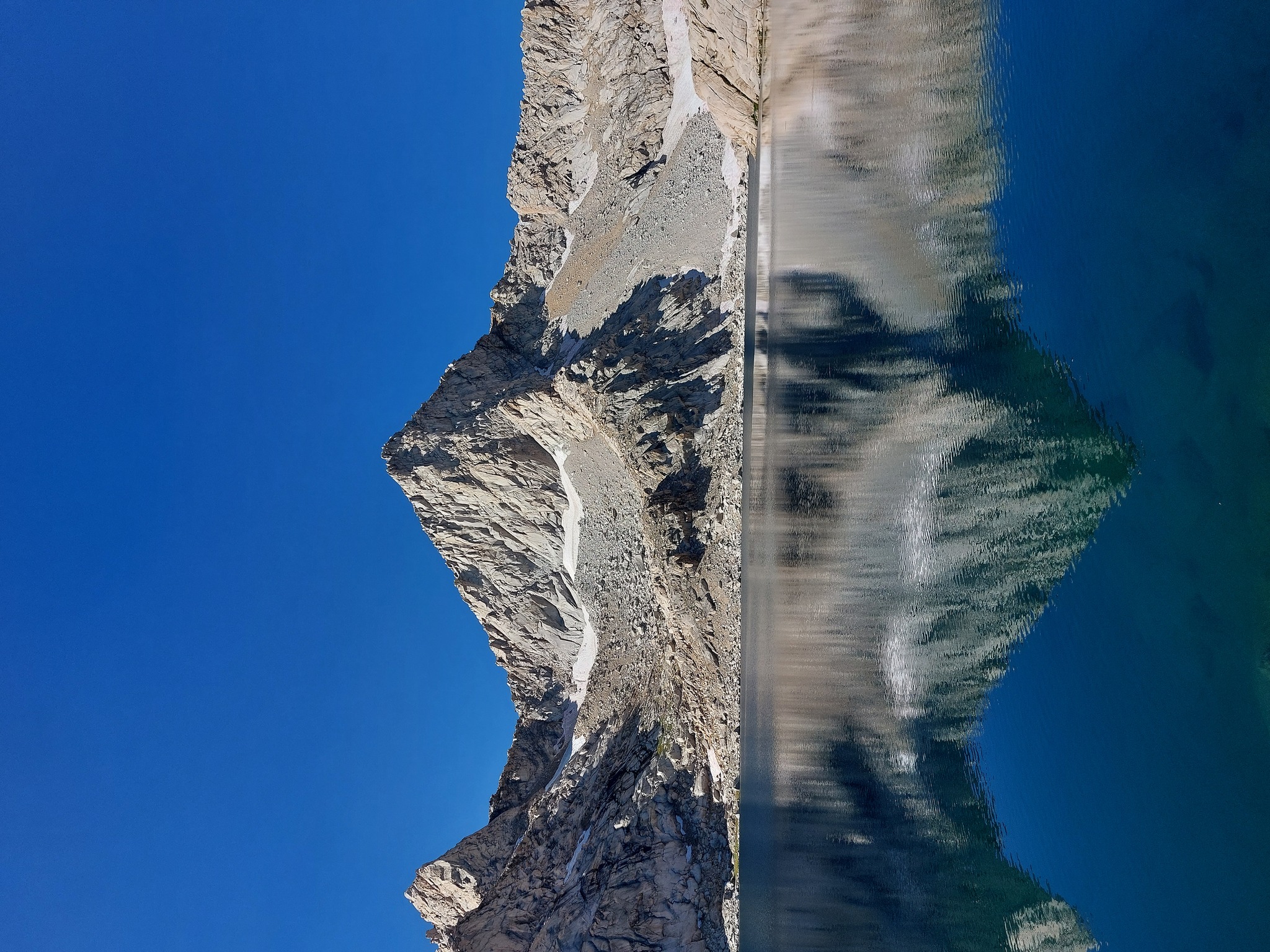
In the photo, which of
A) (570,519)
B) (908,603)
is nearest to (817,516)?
(908,603)

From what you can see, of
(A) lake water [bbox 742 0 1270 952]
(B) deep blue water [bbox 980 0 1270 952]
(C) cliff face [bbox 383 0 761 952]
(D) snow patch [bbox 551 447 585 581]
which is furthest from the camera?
(D) snow patch [bbox 551 447 585 581]

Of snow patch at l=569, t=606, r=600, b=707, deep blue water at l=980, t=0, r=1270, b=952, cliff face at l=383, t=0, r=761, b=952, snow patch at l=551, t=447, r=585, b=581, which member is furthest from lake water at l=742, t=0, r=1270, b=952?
snow patch at l=569, t=606, r=600, b=707

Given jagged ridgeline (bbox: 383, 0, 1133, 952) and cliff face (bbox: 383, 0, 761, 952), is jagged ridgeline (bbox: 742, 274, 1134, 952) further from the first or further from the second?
cliff face (bbox: 383, 0, 761, 952)

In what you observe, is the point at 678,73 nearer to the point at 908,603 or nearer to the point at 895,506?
the point at 895,506

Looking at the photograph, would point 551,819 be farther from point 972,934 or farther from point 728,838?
point 972,934

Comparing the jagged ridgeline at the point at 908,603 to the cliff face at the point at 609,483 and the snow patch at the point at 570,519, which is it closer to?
the cliff face at the point at 609,483

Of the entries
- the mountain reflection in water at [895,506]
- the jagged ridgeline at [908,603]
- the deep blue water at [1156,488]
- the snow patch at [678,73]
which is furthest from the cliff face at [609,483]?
the deep blue water at [1156,488]

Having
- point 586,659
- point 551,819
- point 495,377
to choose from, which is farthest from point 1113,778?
point 495,377
